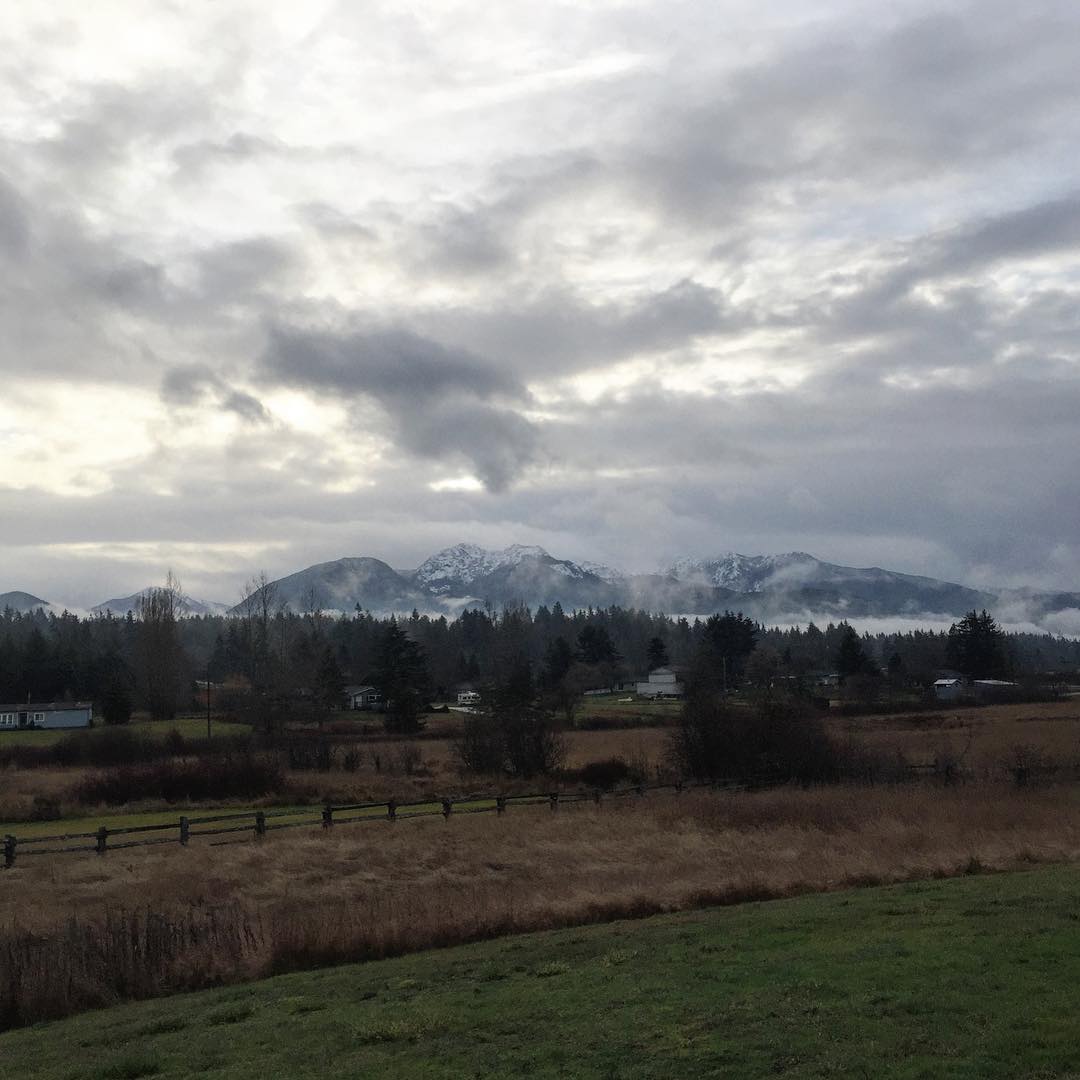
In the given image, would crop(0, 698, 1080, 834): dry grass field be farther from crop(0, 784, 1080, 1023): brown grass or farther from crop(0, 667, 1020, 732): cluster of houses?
crop(0, 667, 1020, 732): cluster of houses

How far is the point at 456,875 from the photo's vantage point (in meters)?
29.7

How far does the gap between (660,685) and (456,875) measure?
124m

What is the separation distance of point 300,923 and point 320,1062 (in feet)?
28.8

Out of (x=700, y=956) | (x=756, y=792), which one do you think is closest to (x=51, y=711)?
(x=756, y=792)

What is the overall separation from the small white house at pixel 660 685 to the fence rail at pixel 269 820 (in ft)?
312

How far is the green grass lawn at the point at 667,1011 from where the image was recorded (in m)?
9.95

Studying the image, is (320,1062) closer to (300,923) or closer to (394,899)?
(300,923)

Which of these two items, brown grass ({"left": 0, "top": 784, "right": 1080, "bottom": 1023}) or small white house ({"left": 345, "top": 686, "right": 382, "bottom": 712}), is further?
small white house ({"left": 345, "top": 686, "right": 382, "bottom": 712})

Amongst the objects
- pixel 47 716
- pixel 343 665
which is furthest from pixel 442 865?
pixel 343 665

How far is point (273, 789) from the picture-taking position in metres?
54.0

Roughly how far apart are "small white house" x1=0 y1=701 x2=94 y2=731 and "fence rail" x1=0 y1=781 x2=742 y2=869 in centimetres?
7187

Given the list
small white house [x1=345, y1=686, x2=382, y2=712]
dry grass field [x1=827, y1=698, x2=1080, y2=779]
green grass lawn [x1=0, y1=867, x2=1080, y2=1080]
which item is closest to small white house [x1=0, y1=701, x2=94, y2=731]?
small white house [x1=345, y1=686, x2=382, y2=712]

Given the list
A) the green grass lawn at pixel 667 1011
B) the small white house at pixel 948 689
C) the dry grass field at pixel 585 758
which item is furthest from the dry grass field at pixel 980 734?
the green grass lawn at pixel 667 1011

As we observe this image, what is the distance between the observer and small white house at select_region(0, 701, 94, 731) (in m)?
109
